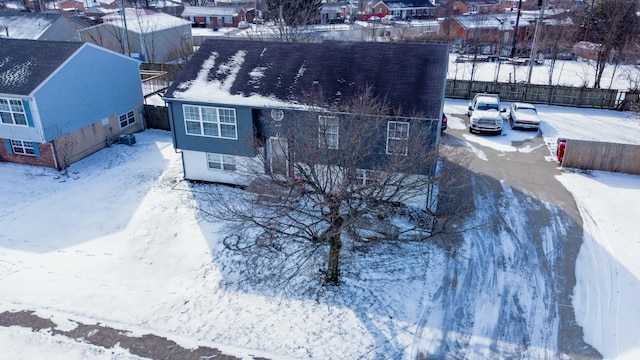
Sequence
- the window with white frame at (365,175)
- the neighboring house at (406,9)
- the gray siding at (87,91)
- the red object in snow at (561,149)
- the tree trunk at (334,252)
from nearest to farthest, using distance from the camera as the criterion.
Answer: the tree trunk at (334,252)
the window with white frame at (365,175)
the gray siding at (87,91)
the red object in snow at (561,149)
the neighboring house at (406,9)

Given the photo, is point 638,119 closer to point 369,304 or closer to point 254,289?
point 369,304

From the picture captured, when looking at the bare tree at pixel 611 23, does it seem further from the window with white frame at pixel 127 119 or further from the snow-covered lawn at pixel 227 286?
the window with white frame at pixel 127 119

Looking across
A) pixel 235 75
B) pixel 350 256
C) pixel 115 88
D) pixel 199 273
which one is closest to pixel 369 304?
pixel 350 256

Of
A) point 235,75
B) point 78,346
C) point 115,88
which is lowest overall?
point 78,346

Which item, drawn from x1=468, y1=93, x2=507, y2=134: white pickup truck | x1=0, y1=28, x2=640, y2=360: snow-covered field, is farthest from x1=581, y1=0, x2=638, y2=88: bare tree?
x1=0, y1=28, x2=640, y2=360: snow-covered field

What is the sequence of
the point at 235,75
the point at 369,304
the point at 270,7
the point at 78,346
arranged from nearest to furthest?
the point at 78,346 < the point at 369,304 < the point at 235,75 < the point at 270,7

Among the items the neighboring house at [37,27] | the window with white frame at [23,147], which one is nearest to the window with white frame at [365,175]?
the window with white frame at [23,147]

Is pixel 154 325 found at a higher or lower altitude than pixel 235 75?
lower

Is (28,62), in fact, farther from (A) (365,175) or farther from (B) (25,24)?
(B) (25,24)
